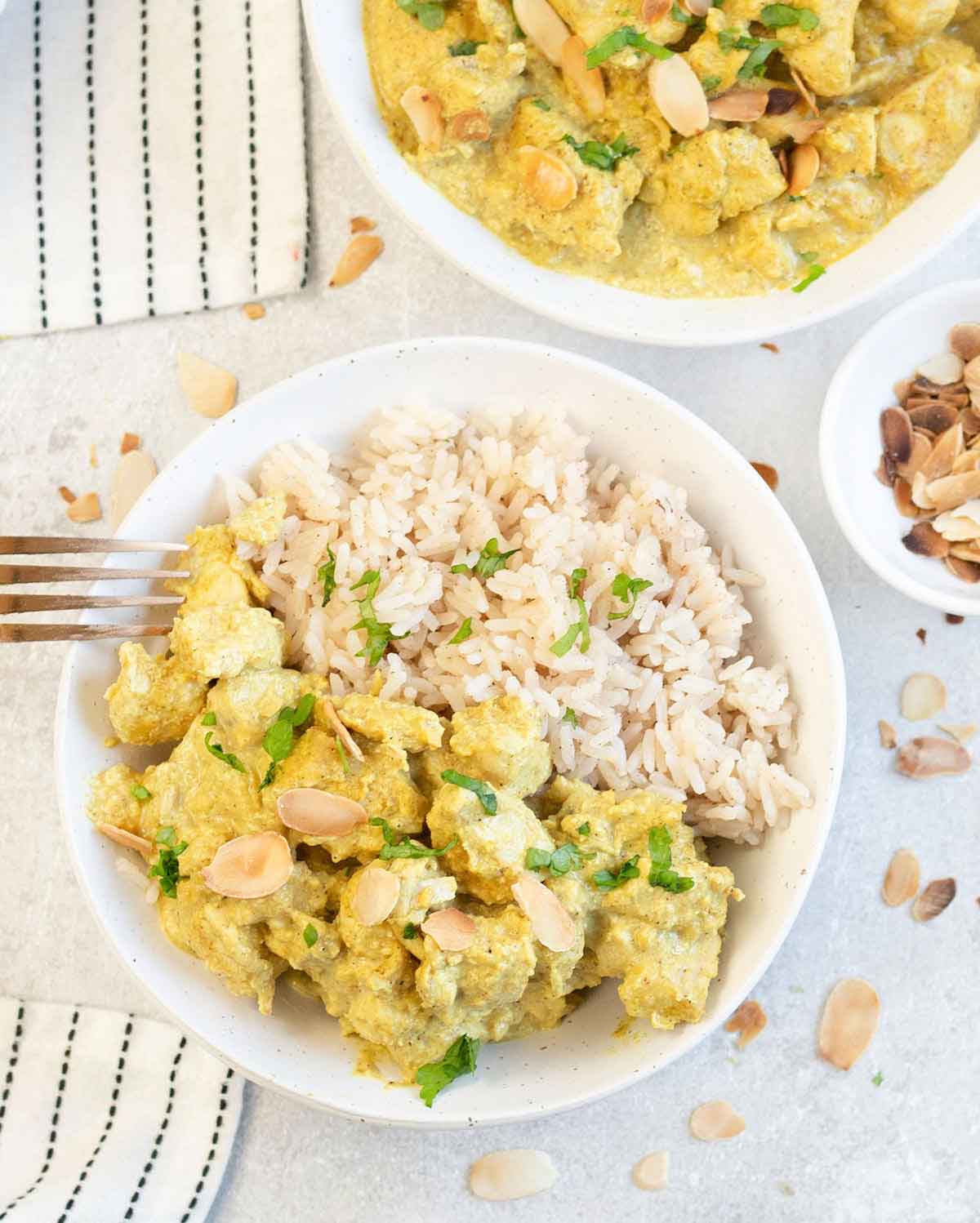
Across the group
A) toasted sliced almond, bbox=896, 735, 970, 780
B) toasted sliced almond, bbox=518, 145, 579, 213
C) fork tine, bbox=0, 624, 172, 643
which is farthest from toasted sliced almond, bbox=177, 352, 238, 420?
toasted sliced almond, bbox=896, 735, 970, 780

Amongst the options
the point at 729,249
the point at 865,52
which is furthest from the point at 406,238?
the point at 865,52

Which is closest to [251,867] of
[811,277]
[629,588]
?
[629,588]

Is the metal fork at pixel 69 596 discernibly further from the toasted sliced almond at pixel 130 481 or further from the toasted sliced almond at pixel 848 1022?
the toasted sliced almond at pixel 848 1022

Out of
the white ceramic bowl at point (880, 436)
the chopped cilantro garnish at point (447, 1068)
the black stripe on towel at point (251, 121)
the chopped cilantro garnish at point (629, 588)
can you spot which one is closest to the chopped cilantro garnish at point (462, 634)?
the chopped cilantro garnish at point (629, 588)

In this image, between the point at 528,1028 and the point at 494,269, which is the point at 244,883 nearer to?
the point at 528,1028

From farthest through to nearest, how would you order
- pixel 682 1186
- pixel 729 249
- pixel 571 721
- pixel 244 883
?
pixel 682 1186, pixel 729 249, pixel 571 721, pixel 244 883
